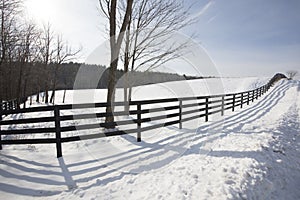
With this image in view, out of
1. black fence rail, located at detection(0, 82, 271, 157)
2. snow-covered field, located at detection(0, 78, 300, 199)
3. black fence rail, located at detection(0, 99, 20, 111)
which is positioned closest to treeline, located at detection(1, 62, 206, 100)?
black fence rail, located at detection(0, 99, 20, 111)

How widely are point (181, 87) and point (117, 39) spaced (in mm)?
30666

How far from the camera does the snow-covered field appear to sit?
10.4 ft

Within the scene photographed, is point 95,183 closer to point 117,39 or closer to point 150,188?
point 150,188

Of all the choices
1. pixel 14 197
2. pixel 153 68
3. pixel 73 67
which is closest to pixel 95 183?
pixel 14 197

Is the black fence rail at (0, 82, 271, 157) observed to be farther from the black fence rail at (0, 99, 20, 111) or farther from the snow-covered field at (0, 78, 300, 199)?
the black fence rail at (0, 99, 20, 111)

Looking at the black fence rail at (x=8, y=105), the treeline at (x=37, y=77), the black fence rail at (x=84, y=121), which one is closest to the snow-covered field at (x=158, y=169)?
the black fence rail at (x=84, y=121)

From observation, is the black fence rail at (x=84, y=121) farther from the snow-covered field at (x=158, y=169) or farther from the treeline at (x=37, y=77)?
the treeline at (x=37, y=77)

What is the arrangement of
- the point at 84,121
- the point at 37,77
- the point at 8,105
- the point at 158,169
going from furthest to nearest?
the point at 37,77 → the point at 8,105 → the point at 84,121 → the point at 158,169

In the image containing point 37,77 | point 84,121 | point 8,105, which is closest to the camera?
point 84,121

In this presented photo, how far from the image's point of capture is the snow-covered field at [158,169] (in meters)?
3.16

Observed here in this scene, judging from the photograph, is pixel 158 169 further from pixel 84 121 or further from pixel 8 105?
pixel 8 105

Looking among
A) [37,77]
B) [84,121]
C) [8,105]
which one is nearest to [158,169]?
[84,121]

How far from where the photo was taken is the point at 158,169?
3.98 metres

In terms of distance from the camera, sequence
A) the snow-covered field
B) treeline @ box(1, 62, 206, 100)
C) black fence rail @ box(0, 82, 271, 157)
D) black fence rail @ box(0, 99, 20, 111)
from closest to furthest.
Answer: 1. the snow-covered field
2. black fence rail @ box(0, 82, 271, 157)
3. black fence rail @ box(0, 99, 20, 111)
4. treeline @ box(1, 62, 206, 100)
